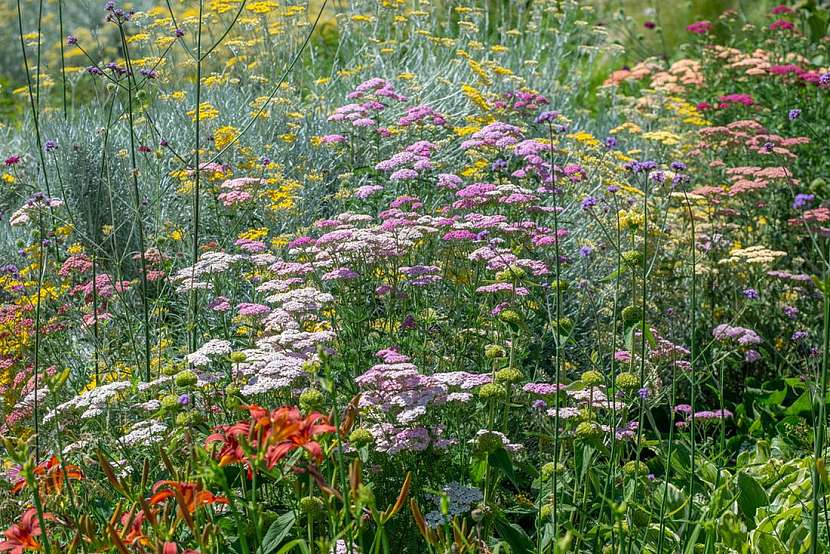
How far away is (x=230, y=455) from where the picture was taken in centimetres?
172

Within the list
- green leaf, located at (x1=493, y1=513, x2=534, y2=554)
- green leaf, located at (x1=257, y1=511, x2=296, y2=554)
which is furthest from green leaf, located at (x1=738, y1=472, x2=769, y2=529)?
green leaf, located at (x1=257, y1=511, x2=296, y2=554)

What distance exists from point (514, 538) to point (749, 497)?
808 mm

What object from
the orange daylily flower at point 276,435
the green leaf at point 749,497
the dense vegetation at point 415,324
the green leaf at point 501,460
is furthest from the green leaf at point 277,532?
the green leaf at point 749,497

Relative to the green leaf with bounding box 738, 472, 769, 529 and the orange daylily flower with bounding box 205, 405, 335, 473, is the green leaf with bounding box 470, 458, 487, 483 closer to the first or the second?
the orange daylily flower with bounding box 205, 405, 335, 473

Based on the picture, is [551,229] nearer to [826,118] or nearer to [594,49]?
[826,118]

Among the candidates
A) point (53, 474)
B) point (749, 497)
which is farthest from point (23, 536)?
point (749, 497)

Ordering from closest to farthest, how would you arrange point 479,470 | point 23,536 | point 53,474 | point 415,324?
point 23,536
point 53,474
point 479,470
point 415,324

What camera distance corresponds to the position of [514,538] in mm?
2287

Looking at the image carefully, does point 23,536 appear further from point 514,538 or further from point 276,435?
point 514,538

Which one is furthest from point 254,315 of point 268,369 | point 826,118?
point 826,118

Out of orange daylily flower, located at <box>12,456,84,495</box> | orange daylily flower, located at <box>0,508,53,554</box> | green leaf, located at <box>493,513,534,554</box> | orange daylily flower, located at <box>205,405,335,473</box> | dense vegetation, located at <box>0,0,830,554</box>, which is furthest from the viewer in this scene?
green leaf, located at <box>493,513,534,554</box>

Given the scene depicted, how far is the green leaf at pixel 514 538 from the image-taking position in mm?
2271

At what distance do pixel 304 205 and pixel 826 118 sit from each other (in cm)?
290

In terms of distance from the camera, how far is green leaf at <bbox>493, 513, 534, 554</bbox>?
2.27 meters
